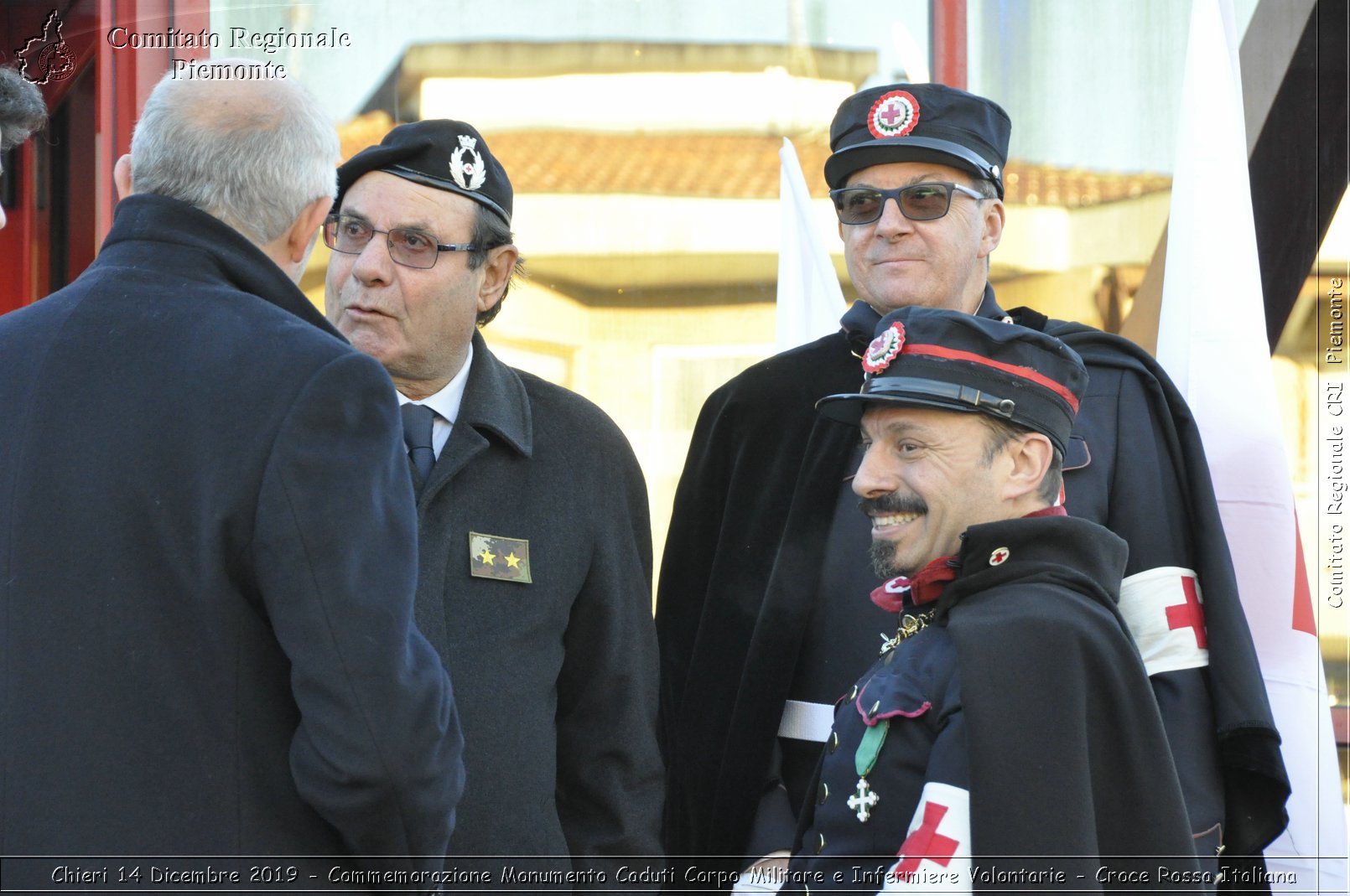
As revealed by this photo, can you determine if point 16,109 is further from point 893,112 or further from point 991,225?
point 991,225

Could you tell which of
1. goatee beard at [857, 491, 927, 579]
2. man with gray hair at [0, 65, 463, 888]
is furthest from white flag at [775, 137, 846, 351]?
man with gray hair at [0, 65, 463, 888]

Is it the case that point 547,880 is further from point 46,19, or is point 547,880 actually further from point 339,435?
point 46,19

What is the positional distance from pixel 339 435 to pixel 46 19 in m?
3.38

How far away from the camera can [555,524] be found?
9.38 ft

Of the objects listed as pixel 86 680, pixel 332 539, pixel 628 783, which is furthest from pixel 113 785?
pixel 628 783

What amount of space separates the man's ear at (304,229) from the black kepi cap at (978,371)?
34.6 inches

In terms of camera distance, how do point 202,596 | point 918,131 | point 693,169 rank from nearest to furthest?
point 202,596, point 918,131, point 693,169

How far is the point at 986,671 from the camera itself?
196 centimetres

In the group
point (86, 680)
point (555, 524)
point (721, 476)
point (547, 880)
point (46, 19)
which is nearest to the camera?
point (86, 680)

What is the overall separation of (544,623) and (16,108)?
4.26 feet

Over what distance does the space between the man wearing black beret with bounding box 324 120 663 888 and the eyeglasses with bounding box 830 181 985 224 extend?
0.70 meters

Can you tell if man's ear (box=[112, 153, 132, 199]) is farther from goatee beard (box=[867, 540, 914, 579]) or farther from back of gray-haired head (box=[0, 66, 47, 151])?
goatee beard (box=[867, 540, 914, 579])

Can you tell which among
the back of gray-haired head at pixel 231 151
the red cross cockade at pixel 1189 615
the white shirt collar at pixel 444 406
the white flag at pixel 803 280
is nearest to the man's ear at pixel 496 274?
the white shirt collar at pixel 444 406

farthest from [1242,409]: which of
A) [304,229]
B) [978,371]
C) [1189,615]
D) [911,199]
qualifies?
[304,229]
